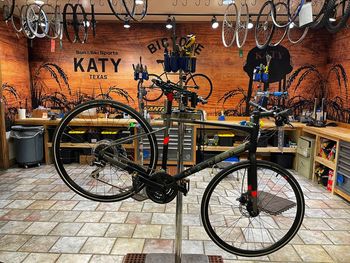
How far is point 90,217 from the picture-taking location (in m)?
3.34

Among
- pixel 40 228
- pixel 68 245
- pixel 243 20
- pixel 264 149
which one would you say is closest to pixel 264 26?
pixel 243 20

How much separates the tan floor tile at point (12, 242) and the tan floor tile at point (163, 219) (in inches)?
54.0

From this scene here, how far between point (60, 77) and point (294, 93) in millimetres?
5020

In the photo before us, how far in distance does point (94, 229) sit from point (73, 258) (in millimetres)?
534

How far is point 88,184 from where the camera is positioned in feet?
14.3

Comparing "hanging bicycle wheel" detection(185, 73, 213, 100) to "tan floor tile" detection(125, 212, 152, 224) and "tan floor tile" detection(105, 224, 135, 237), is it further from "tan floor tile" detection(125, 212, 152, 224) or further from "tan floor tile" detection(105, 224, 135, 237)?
"tan floor tile" detection(105, 224, 135, 237)


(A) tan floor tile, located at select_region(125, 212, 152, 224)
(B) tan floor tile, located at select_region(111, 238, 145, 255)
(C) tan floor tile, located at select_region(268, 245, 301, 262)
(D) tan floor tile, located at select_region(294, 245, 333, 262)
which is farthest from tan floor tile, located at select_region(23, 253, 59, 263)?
(D) tan floor tile, located at select_region(294, 245, 333, 262)

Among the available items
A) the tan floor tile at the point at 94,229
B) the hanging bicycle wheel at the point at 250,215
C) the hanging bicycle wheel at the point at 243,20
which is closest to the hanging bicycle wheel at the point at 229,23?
the hanging bicycle wheel at the point at 243,20

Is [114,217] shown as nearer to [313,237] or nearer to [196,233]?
[196,233]

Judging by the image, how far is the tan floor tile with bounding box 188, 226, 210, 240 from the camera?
115 inches

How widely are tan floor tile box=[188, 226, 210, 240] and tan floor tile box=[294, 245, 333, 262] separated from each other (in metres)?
0.91

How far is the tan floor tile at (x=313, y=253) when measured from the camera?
8.40 feet

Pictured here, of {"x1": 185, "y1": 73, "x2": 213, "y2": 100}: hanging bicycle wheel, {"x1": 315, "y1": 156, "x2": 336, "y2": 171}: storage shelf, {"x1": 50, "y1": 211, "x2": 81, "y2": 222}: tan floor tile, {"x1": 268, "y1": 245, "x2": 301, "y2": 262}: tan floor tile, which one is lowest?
{"x1": 268, "y1": 245, "x2": 301, "y2": 262}: tan floor tile

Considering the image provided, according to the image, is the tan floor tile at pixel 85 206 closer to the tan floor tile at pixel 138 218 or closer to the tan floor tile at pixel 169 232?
the tan floor tile at pixel 138 218
